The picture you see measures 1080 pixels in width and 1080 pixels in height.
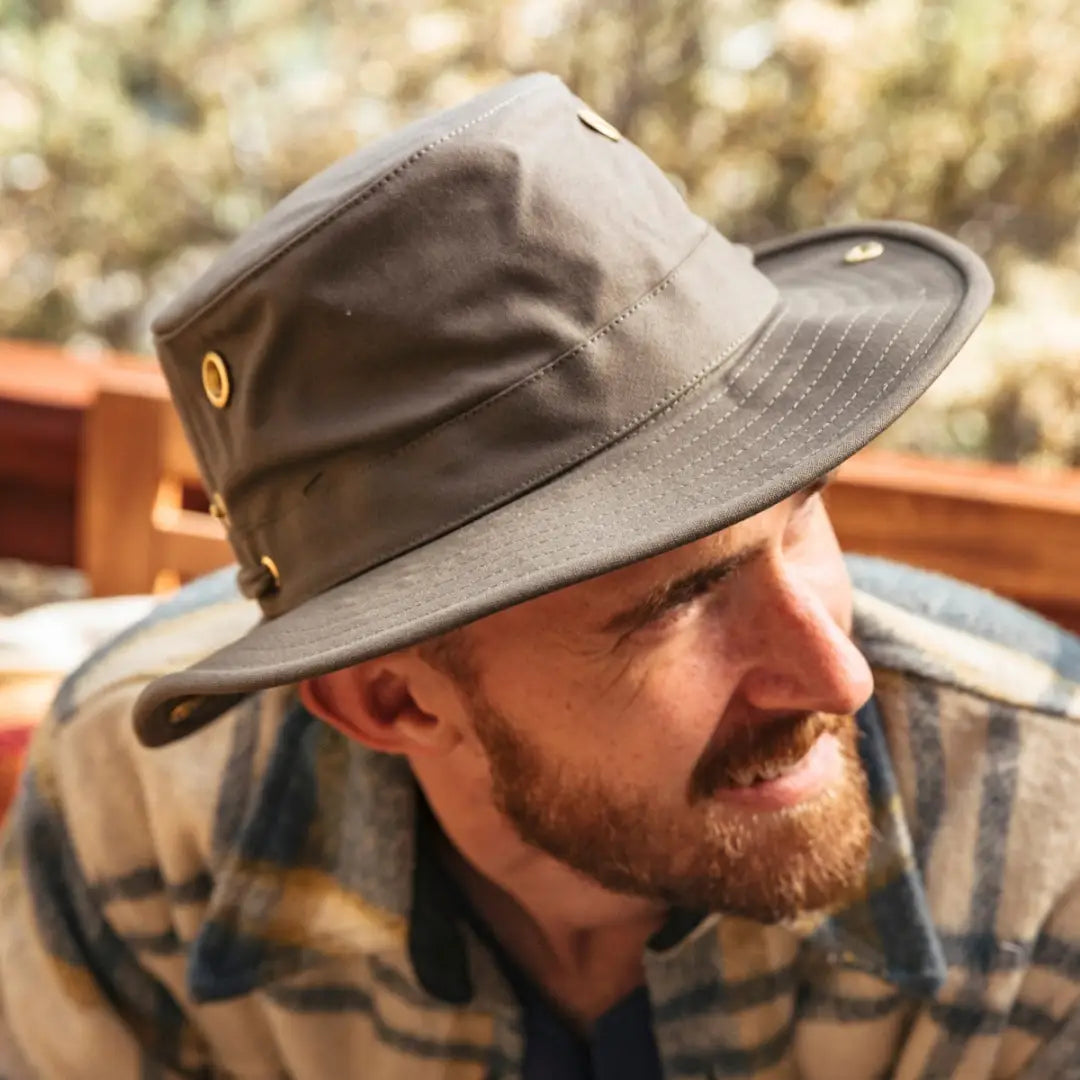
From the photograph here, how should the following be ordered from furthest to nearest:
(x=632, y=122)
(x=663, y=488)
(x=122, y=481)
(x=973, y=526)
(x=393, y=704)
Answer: (x=632, y=122), (x=122, y=481), (x=973, y=526), (x=393, y=704), (x=663, y=488)

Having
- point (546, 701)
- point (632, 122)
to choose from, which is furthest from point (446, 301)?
point (632, 122)

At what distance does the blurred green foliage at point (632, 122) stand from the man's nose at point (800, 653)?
3.53ft

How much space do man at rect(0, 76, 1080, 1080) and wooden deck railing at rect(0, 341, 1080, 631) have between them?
0.35 meters

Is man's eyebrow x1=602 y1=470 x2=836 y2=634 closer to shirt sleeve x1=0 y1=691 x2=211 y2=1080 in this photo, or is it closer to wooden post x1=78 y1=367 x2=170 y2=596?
shirt sleeve x1=0 y1=691 x2=211 y2=1080

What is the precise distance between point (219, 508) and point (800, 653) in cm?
43

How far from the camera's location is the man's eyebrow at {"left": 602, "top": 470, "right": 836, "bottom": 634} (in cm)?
73

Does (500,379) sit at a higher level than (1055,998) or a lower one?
higher

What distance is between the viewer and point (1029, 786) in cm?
89

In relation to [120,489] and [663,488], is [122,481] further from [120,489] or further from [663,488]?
[663,488]

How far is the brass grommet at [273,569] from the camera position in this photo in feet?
2.60

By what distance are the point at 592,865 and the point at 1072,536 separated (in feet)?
2.49

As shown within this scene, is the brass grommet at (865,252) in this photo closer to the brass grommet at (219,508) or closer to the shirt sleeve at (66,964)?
Answer: the brass grommet at (219,508)

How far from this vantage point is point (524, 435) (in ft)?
2.23

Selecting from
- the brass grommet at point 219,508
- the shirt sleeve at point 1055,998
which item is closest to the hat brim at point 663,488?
the brass grommet at point 219,508
